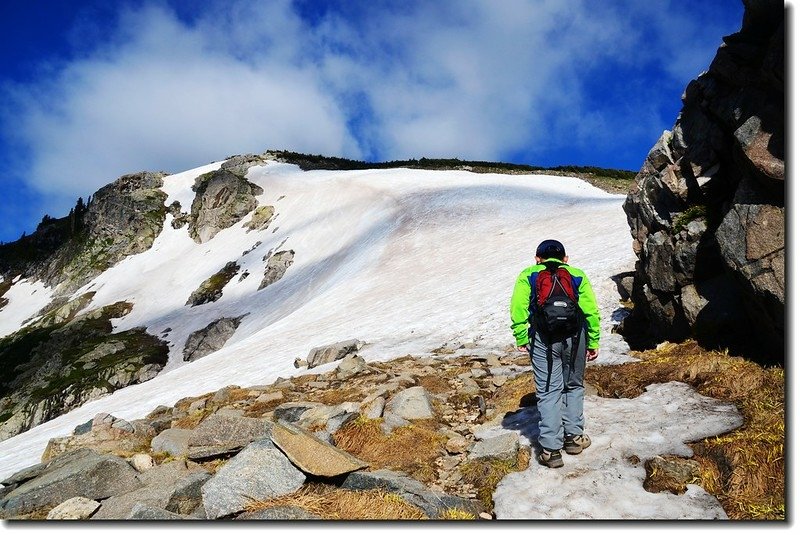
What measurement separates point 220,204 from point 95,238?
2809 centimetres

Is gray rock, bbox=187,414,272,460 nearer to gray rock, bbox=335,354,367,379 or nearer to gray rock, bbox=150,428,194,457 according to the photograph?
gray rock, bbox=150,428,194,457

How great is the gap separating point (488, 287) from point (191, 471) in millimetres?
17297

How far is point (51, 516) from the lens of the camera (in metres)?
6.91

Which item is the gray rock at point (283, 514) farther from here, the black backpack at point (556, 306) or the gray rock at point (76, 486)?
the black backpack at point (556, 306)

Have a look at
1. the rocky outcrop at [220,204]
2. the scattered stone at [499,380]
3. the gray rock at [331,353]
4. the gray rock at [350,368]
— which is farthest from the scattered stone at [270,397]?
the rocky outcrop at [220,204]

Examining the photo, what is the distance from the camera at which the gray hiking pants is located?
25.1ft

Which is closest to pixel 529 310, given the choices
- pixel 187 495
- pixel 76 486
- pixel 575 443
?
pixel 575 443

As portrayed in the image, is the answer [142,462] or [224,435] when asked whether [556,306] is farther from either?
[142,462]

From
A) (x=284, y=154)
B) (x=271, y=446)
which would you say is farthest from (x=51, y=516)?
(x=284, y=154)

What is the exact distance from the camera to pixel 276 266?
50.2 meters

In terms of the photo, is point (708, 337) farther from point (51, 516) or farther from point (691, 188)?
point (51, 516)

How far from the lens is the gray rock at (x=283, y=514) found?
6.00 meters

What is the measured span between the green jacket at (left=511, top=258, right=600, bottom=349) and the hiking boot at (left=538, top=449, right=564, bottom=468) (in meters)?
1.61

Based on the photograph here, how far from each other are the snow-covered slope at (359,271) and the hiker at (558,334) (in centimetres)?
549
